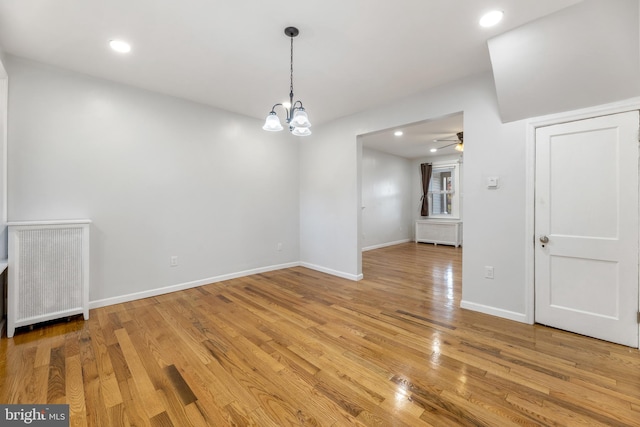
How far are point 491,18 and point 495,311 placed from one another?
2818 millimetres

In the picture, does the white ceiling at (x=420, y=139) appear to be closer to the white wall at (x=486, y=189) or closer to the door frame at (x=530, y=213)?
the white wall at (x=486, y=189)

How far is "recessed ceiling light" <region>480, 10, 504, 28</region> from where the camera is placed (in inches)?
83.5

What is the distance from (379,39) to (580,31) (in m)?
1.56

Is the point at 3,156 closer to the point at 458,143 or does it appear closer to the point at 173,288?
the point at 173,288

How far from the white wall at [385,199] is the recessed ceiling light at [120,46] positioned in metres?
5.48

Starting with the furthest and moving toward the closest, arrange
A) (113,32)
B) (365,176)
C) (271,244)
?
1. (365,176)
2. (271,244)
3. (113,32)

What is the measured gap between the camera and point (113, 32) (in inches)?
92.4

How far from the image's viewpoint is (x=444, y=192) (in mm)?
8172

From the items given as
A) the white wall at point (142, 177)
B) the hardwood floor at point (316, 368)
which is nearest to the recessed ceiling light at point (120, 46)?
the white wall at point (142, 177)

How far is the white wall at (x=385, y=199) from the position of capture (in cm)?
730

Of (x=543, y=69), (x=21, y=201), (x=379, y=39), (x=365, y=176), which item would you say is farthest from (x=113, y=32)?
(x=365, y=176)

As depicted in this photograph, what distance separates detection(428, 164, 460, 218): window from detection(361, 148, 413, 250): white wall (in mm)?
710

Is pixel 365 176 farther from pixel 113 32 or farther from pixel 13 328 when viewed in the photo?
pixel 13 328

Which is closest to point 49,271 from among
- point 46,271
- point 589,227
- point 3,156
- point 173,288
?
point 46,271
